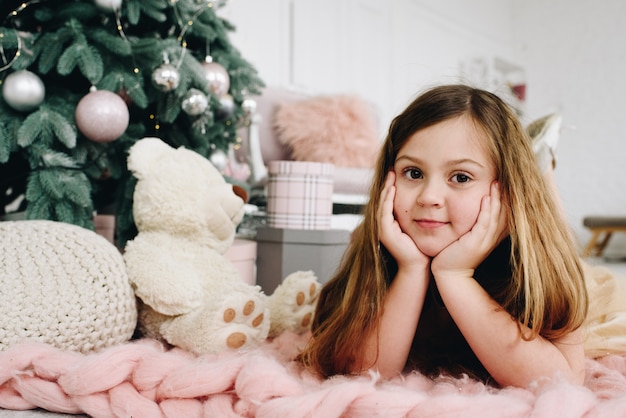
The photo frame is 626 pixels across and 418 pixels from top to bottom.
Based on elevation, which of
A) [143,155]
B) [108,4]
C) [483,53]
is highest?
[483,53]

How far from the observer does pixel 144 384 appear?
629 millimetres

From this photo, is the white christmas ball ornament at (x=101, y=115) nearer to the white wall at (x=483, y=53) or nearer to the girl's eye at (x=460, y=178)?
the girl's eye at (x=460, y=178)

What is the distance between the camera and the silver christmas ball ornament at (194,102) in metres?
1.19

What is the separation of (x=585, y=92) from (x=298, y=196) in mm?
4118

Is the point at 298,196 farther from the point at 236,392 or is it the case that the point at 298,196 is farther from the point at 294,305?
the point at 236,392

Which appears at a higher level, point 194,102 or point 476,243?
point 194,102

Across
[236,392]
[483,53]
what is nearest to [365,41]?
[483,53]

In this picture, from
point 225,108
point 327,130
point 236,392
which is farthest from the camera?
point 327,130

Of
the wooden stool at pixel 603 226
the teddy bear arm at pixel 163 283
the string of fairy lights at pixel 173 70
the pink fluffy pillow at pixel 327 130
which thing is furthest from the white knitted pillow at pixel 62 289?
the wooden stool at pixel 603 226

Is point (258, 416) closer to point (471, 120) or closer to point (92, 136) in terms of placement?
point (471, 120)

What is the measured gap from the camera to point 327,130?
220 centimetres

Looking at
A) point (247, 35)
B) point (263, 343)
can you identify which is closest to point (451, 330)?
point (263, 343)

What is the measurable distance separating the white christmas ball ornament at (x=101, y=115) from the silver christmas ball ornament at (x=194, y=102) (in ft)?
0.47

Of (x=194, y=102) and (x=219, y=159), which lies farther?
(x=219, y=159)
